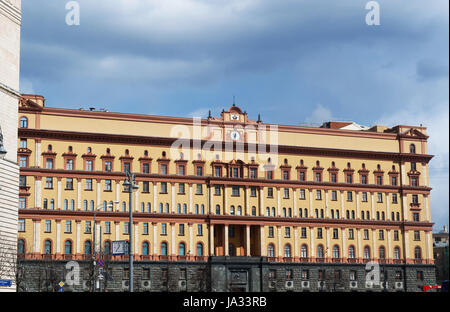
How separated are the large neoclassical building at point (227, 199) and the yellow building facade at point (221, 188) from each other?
0.50ft

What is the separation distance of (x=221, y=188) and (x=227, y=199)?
1832 mm

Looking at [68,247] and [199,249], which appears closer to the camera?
[68,247]

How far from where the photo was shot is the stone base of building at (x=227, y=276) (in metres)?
97.6

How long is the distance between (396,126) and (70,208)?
168 feet

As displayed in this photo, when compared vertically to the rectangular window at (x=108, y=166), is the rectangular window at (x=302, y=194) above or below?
below

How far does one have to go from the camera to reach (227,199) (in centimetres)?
10944

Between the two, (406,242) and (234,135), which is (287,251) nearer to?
(234,135)

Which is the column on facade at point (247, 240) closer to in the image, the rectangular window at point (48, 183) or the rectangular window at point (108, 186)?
the rectangular window at point (108, 186)

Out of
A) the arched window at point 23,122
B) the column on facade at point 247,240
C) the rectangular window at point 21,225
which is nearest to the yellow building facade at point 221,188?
the rectangular window at point 21,225

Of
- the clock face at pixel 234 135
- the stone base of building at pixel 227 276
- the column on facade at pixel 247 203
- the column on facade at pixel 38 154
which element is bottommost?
the stone base of building at pixel 227 276

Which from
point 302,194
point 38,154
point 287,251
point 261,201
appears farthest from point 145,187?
point 302,194

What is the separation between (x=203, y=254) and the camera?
351 ft

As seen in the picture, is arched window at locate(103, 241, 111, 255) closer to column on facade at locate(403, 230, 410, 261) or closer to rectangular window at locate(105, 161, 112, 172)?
rectangular window at locate(105, 161, 112, 172)
